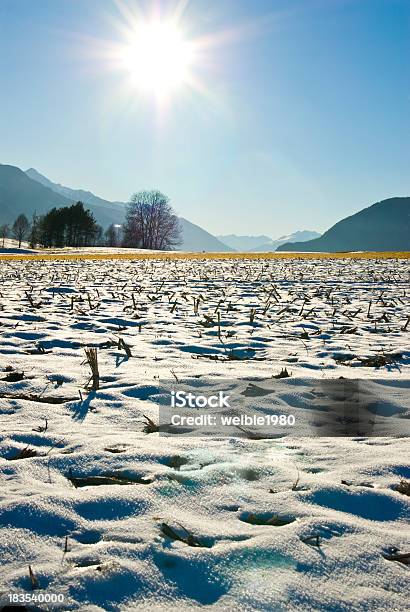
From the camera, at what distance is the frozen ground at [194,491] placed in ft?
4.72

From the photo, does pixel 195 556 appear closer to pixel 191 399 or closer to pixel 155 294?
pixel 191 399

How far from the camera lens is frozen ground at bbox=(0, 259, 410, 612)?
56.7 inches

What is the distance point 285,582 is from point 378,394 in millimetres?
2222

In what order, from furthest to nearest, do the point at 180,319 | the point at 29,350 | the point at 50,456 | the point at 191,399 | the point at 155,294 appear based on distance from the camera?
1. the point at 155,294
2. the point at 180,319
3. the point at 29,350
4. the point at 191,399
5. the point at 50,456

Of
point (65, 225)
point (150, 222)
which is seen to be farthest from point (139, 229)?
point (65, 225)

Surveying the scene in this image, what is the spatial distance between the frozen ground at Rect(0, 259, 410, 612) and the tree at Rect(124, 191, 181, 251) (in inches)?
3033

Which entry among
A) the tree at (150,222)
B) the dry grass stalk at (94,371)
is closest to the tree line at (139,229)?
the tree at (150,222)

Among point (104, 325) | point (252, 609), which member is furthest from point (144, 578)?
point (104, 325)

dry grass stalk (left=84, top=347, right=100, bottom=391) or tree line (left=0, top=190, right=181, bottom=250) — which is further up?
tree line (left=0, top=190, right=181, bottom=250)

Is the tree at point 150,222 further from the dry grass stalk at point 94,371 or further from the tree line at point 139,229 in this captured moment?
the dry grass stalk at point 94,371

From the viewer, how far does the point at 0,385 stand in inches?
134

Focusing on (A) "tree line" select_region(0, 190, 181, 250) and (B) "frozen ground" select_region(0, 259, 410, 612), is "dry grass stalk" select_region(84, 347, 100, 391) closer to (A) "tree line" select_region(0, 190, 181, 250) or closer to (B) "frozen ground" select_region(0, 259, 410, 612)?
(B) "frozen ground" select_region(0, 259, 410, 612)

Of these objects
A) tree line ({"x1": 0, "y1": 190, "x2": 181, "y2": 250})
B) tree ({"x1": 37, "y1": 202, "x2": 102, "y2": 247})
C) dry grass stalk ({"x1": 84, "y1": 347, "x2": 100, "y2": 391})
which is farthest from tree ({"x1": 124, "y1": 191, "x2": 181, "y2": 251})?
dry grass stalk ({"x1": 84, "y1": 347, "x2": 100, "y2": 391})

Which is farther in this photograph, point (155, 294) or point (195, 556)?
point (155, 294)
